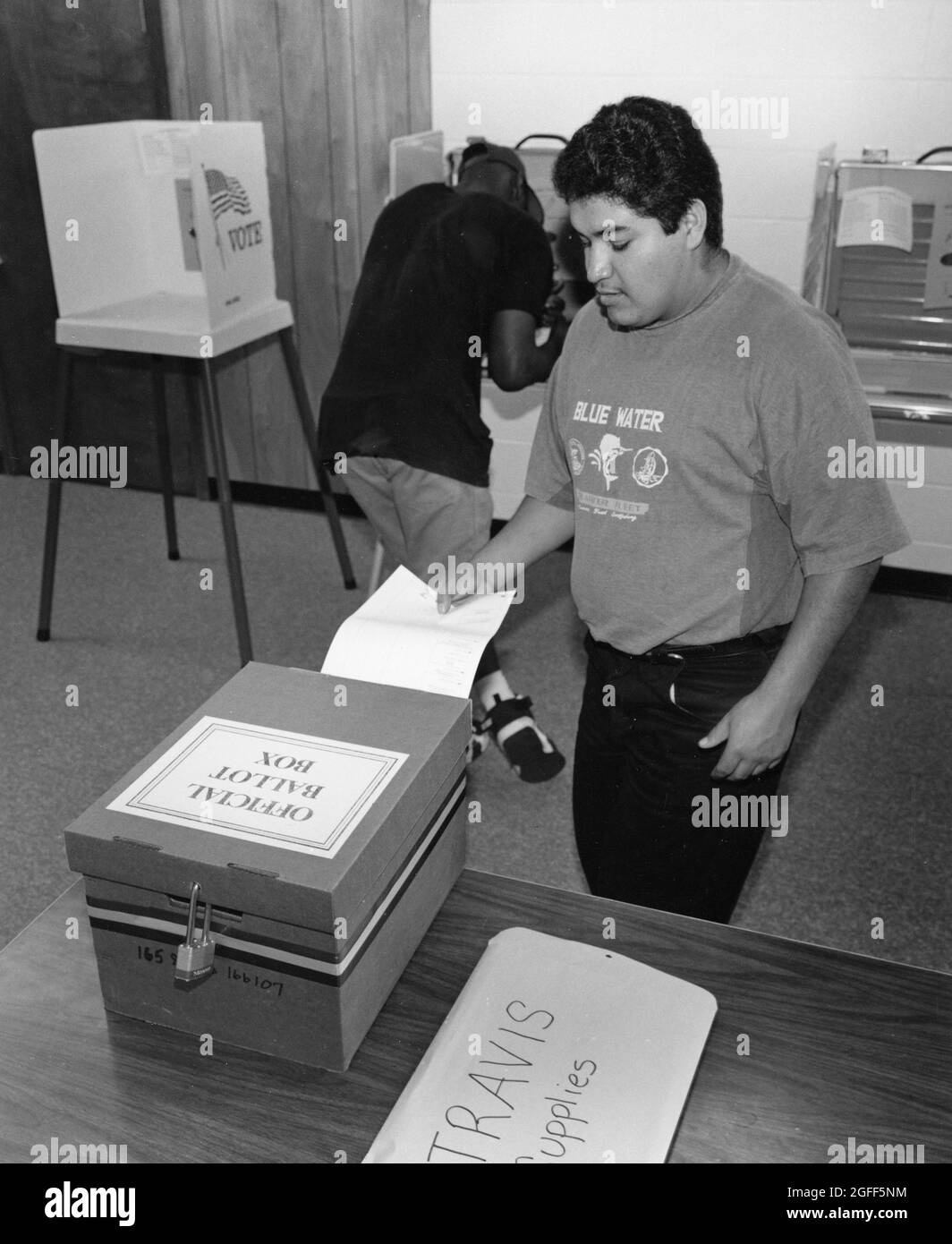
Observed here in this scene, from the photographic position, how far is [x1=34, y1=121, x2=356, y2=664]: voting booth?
8.70 feet

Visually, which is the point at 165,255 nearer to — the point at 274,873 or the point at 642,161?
the point at 642,161

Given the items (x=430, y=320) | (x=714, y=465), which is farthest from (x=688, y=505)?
(x=430, y=320)

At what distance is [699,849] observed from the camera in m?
1.37

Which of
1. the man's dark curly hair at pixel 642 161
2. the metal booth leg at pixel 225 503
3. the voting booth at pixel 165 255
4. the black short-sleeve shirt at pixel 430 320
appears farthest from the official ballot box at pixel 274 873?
the voting booth at pixel 165 255

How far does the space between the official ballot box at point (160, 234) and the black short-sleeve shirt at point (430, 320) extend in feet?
1.98

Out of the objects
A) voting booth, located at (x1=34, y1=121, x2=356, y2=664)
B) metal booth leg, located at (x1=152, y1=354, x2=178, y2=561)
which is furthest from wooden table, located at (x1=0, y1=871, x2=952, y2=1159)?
metal booth leg, located at (x1=152, y1=354, x2=178, y2=561)

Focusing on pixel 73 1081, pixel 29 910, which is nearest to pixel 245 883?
pixel 73 1081

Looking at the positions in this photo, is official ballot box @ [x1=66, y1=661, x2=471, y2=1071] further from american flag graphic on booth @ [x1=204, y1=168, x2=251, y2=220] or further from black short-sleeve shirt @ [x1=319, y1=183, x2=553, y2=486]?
american flag graphic on booth @ [x1=204, y1=168, x2=251, y2=220]

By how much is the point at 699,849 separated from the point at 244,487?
117 inches

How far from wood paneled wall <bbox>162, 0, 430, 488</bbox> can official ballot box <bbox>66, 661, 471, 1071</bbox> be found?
2.81 metres

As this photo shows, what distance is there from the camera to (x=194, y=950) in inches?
31.9

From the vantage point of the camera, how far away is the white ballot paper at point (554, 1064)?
76cm

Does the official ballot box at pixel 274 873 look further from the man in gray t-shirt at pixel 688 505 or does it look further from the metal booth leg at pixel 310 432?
the metal booth leg at pixel 310 432

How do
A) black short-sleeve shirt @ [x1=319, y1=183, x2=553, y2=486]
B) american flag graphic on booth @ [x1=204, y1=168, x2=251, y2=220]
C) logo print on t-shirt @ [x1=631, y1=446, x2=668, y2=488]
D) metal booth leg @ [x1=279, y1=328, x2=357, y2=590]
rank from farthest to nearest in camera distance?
1. metal booth leg @ [x1=279, y1=328, x2=357, y2=590]
2. american flag graphic on booth @ [x1=204, y1=168, x2=251, y2=220]
3. black short-sleeve shirt @ [x1=319, y1=183, x2=553, y2=486]
4. logo print on t-shirt @ [x1=631, y1=446, x2=668, y2=488]
